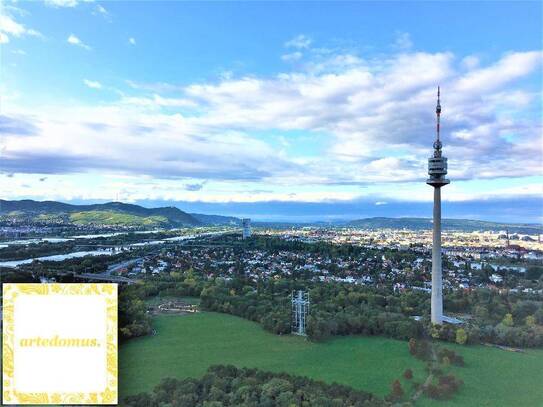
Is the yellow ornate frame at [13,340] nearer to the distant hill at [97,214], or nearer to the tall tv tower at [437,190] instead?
the tall tv tower at [437,190]

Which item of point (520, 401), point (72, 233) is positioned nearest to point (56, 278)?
point (520, 401)

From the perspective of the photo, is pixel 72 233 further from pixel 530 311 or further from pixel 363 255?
pixel 530 311

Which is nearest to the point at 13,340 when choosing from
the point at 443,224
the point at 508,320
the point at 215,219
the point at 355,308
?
the point at 355,308

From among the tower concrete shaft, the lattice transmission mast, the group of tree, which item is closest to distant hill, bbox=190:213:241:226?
the tower concrete shaft

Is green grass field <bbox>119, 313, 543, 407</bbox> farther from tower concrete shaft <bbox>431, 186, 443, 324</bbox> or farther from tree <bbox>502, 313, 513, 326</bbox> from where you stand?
tower concrete shaft <bbox>431, 186, 443, 324</bbox>

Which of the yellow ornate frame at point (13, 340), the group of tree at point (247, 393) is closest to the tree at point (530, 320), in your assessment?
the group of tree at point (247, 393)

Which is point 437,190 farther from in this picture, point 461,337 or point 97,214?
point 97,214
